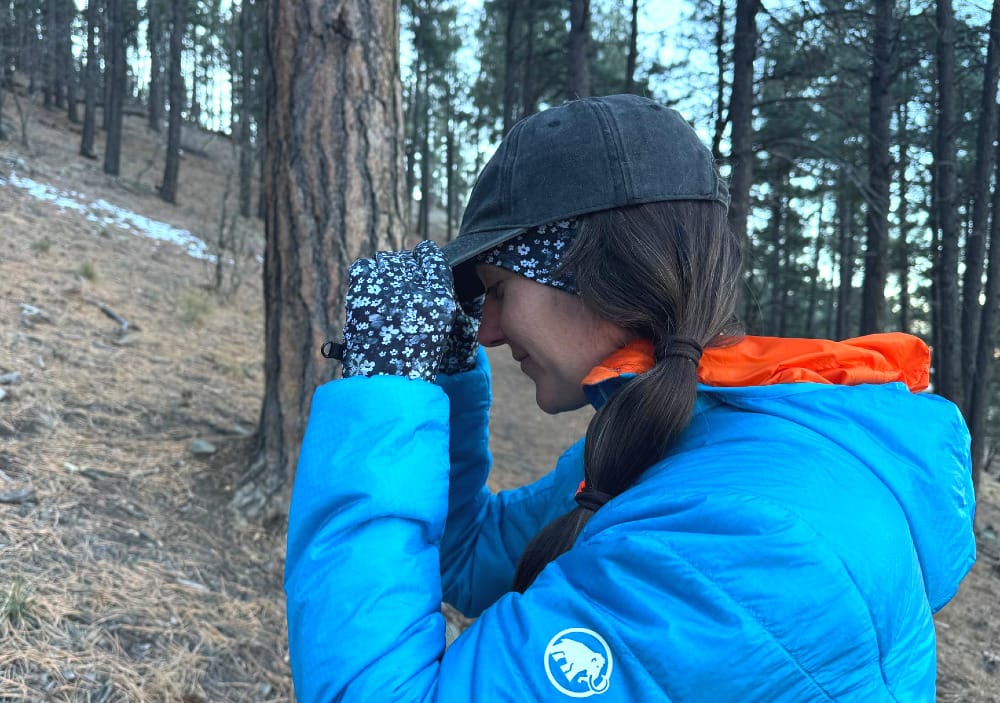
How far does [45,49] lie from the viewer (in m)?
16.6

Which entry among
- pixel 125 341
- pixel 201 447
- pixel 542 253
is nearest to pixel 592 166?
pixel 542 253

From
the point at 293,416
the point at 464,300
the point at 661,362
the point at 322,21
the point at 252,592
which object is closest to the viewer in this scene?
the point at 661,362

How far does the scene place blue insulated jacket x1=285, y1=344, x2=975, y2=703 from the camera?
31.7 inches

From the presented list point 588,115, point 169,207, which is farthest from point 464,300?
point 169,207

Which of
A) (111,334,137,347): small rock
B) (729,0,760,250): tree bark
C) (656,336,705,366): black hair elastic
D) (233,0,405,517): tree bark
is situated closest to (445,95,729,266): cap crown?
(656,336,705,366): black hair elastic

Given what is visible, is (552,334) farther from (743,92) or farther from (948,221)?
(948,221)

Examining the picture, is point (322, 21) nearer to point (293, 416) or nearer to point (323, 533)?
point (293, 416)

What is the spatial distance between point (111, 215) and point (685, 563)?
13.3 meters

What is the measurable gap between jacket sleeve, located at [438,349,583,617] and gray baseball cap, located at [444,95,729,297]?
1.39 feet

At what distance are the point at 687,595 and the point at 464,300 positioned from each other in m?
0.70

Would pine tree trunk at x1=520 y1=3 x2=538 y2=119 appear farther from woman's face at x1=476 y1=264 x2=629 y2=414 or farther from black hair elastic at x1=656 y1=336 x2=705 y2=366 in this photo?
black hair elastic at x1=656 y1=336 x2=705 y2=366

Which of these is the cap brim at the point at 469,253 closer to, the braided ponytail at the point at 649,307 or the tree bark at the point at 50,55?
the braided ponytail at the point at 649,307

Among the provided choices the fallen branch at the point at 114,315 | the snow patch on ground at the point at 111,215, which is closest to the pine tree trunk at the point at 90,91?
the snow patch on ground at the point at 111,215

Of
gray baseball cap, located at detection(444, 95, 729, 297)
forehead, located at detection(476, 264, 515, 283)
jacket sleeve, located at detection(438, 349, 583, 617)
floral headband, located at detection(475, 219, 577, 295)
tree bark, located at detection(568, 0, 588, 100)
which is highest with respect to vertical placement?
tree bark, located at detection(568, 0, 588, 100)
